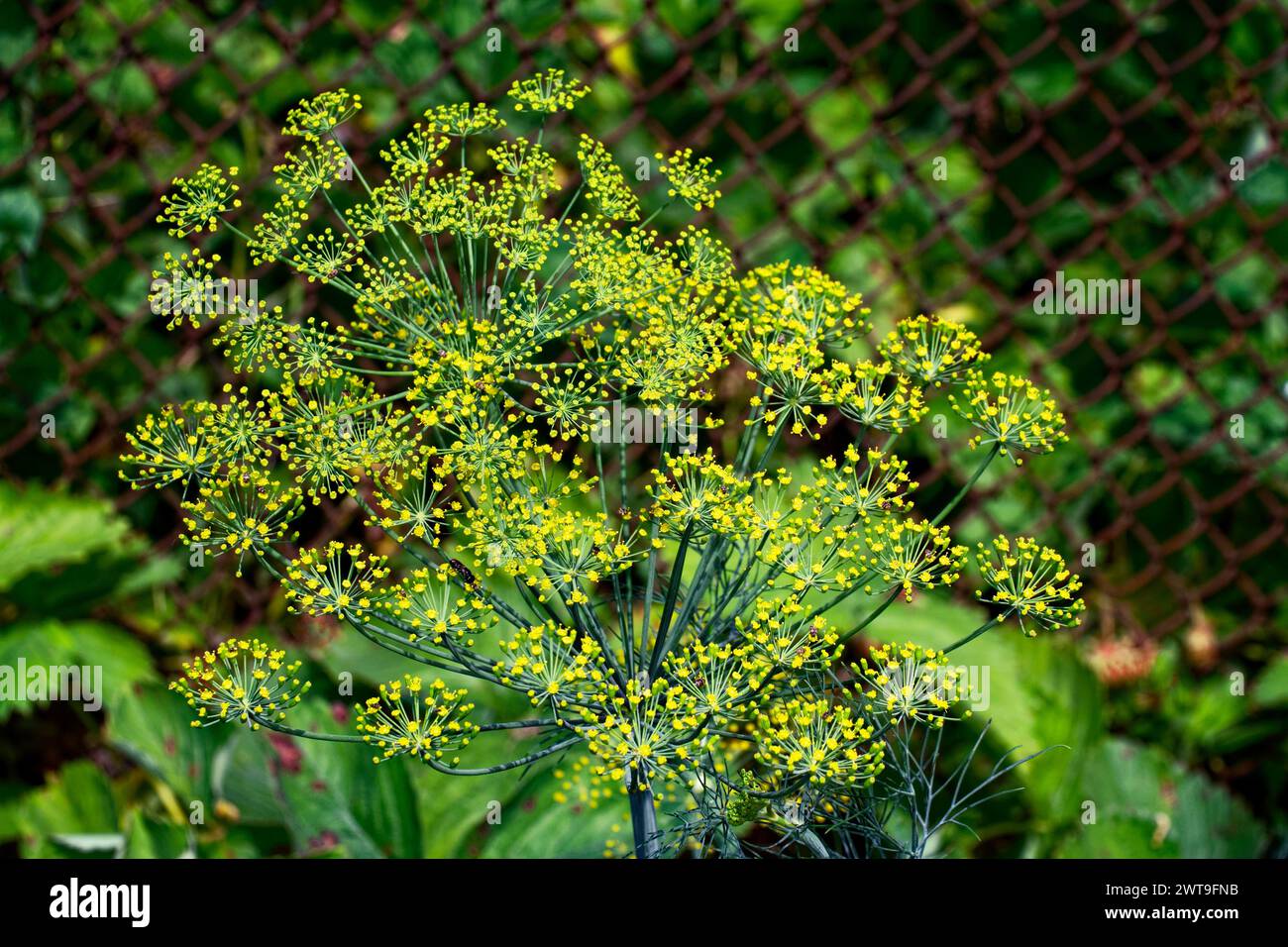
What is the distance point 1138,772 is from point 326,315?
1.30 metres

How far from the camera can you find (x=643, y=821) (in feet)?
2.75

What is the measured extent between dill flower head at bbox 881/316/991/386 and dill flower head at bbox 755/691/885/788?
0.20 meters

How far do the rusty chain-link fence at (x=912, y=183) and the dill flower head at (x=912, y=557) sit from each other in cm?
115

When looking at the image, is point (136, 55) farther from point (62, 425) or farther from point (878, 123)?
point (878, 123)

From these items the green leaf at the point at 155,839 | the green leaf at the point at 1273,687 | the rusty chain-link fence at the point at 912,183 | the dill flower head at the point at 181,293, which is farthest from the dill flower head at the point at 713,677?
the green leaf at the point at 1273,687

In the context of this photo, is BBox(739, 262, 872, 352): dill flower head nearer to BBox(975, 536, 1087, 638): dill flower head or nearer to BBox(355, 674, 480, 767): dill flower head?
BBox(975, 536, 1087, 638): dill flower head

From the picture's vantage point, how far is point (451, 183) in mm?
861

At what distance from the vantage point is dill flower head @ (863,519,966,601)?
29.6 inches

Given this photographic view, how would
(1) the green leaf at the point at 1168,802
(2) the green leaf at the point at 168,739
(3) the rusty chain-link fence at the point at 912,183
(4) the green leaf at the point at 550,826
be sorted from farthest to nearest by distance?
(3) the rusty chain-link fence at the point at 912,183 → (1) the green leaf at the point at 1168,802 → (2) the green leaf at the point at 168,739 → (4) the green leaf at the point at 550,826

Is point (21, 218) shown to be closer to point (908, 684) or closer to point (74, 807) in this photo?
point (74, 807)

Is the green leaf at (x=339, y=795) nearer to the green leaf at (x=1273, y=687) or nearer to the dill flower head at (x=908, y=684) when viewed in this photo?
the dill flower head at (x=908, y=684)

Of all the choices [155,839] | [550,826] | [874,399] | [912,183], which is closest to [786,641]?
[874,399]

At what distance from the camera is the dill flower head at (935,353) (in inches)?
32.2

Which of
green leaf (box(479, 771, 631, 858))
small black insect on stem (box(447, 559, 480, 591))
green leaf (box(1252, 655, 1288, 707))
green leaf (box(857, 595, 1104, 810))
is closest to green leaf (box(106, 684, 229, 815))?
green leaf (box(479, 771, 631, 858))
